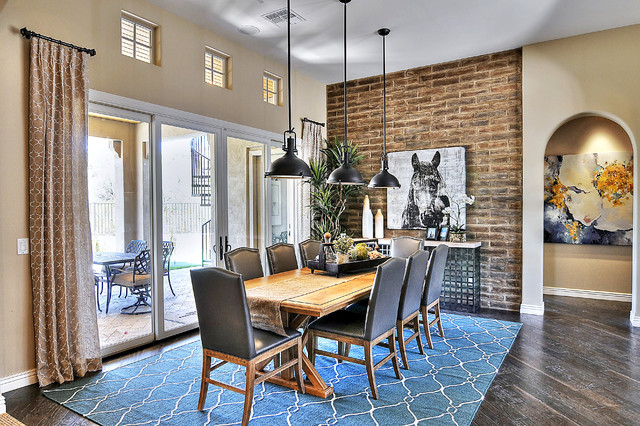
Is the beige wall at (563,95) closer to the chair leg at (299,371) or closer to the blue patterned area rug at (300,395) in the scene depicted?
the blue patterned area rug at (300,395)

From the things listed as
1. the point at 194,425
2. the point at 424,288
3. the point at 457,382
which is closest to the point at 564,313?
the point at 424,288

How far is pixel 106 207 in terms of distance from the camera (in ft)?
12.0

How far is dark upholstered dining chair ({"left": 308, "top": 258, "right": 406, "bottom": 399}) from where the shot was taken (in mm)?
2787

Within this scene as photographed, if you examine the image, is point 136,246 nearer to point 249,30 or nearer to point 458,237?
point 249,30

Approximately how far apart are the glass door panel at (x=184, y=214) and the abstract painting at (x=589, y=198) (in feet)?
15.5

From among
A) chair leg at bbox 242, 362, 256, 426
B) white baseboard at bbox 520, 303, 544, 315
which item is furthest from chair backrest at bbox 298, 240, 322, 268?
white baseboard at bbox 520, 303, 544, 315

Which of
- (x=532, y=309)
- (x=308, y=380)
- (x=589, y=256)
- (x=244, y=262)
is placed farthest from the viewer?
(x=589, y=256)

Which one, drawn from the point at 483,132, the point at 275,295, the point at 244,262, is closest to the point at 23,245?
the point at 244,262

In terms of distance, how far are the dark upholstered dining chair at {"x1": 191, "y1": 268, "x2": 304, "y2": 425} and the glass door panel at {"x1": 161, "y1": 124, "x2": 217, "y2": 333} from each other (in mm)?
1723

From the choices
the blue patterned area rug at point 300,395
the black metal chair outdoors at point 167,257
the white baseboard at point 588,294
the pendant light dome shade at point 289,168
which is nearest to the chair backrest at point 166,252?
the black metal chair outdoors at point 167,257

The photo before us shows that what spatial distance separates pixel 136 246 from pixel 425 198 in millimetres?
3739

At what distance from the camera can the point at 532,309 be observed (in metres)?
5.02

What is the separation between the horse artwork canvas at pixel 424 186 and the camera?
5551mm

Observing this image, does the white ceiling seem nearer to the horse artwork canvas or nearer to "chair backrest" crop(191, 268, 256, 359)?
the horse artwork canvas
